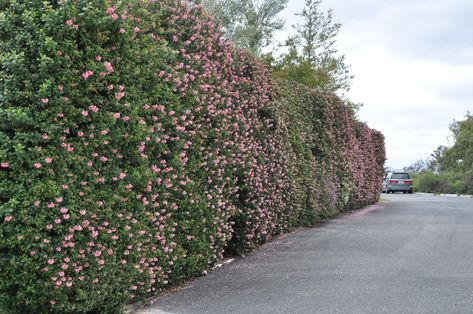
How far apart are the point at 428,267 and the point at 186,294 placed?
152 inches

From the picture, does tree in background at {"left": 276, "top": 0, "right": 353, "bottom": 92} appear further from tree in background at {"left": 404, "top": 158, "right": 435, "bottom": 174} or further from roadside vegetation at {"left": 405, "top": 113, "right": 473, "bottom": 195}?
tree in background at {"left": 404, "top": 158, "right": 435, "bottom": 174}

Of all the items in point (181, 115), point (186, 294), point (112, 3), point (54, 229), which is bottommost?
point (186, 294)

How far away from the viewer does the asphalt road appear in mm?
6020

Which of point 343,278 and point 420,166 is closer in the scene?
point 343,278

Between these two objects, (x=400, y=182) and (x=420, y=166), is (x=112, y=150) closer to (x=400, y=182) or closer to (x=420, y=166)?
(x=400, y=182)

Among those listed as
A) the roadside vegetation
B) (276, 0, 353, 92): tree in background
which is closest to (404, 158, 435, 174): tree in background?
the roadside vegetation

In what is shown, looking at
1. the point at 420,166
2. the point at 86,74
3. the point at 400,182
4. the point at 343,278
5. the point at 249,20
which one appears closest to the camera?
the point at 86,74

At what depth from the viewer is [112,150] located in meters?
5.41

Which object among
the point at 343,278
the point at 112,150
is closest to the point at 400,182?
the point at 343,278

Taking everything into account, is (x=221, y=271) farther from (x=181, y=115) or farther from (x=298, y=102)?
(x=298, y=102)

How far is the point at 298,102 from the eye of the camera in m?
13.4

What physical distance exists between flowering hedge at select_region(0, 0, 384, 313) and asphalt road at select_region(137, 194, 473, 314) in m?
0.61

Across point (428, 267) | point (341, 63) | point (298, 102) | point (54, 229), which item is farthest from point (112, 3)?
point (341, 63)

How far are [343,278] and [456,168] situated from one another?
45529 mm
